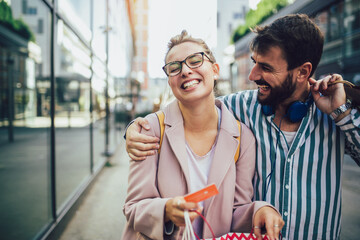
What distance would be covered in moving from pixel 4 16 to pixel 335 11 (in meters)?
13.0

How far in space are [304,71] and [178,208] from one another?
1210 mm

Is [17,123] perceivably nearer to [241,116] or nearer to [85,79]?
[85,79]

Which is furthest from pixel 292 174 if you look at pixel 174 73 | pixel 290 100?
pixel 174 73

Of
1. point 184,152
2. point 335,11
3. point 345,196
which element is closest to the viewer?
point 184,152

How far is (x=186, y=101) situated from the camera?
158cm

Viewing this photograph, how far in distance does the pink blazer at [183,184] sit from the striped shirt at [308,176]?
152 millimetres

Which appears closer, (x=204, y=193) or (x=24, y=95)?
(x=204, y=193)

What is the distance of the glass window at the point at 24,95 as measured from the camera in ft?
9.97

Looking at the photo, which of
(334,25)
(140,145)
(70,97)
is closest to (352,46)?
(334,25)

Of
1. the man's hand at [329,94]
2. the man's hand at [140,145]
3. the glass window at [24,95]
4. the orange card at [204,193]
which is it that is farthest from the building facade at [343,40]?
the orange card at [204,193]

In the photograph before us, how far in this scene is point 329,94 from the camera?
1515 mm

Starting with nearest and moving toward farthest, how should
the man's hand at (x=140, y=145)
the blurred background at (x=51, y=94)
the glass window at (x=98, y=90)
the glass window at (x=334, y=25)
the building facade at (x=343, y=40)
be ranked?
the man's hand at (x=140, y=145)
the blurred background at (x=51, y=94)
the glass window at (x=98, y=90)
the building facade at (x=343, y=40)
the glass window at (x=334, y=25)

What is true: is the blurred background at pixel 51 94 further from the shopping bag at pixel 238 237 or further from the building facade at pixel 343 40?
the building facade at pixel 343 40

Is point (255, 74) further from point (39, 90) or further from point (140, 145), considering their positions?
point (39, 90)
